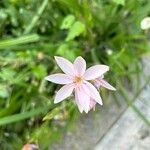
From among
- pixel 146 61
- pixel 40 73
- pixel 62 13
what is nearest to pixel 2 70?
pixel 40 73

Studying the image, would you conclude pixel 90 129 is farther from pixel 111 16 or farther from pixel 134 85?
pixel 111 16

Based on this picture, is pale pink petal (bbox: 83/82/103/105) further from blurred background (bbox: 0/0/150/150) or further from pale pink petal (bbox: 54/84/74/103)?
blurred background (bbox: 0/0/150/150)

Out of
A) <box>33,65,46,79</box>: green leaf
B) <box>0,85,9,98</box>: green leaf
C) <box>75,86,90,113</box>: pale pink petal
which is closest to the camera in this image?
<box>75,86,90,113</box>: pale pink petal

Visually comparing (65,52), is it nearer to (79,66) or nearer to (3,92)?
(3,92)

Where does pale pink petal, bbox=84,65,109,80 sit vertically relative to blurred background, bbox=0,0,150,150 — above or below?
above

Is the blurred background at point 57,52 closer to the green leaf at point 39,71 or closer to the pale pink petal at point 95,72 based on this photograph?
the green leaf at point 39,71

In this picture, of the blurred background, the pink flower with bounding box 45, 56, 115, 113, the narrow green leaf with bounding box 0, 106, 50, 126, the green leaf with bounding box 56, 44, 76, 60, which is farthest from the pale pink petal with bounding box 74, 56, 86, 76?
the green leaf with bounding box 56, 44, 76, 60

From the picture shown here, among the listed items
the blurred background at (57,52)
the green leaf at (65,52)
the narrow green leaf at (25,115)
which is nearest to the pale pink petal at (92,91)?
the narrow green leaf at (25,115)
